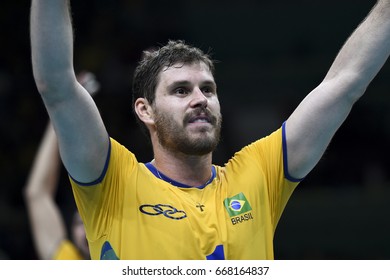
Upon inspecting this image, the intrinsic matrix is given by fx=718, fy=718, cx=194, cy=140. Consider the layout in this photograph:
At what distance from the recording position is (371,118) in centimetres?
1059

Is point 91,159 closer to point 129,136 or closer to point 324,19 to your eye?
point 129,136

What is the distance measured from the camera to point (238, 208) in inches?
150

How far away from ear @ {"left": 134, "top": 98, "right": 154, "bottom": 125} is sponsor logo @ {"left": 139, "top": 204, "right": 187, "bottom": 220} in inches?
23.2

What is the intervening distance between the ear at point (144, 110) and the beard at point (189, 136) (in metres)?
0.14

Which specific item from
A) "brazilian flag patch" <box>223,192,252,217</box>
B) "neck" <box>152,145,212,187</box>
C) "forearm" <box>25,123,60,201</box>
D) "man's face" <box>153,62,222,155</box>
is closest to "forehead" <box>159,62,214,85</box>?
"man's face" <box>153,62,222,155</box>

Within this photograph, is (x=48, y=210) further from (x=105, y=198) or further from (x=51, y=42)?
(x=51, y=42)

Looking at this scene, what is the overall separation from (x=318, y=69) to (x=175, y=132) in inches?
277

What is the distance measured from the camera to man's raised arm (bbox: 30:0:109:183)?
338 centimetres

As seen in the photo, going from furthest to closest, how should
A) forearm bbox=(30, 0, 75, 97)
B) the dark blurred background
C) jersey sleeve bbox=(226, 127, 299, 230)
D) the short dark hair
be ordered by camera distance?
the dark blurred background, the short dark hair, jersey sleeve bbox=(226, 127, 299, 230), forearm bbox=(30, 0, 75, 97)

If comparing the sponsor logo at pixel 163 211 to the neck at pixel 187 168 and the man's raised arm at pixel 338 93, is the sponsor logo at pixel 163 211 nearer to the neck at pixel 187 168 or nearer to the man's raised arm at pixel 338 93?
the neck at pixel 187 168

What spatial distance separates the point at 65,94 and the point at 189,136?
0.74 metres

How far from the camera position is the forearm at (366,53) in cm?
382

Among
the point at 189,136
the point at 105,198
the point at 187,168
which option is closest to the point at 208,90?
the point at 189,136

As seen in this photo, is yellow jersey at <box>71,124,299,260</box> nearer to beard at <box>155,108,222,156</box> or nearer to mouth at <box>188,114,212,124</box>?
beard at <box>155,108,222,156</box>
